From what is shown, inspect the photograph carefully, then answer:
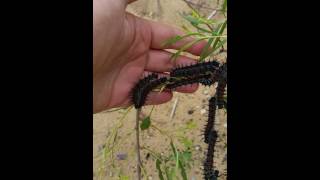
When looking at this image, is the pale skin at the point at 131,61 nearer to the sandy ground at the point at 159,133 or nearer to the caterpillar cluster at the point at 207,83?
the caterpillar cluster at the point at 207,83

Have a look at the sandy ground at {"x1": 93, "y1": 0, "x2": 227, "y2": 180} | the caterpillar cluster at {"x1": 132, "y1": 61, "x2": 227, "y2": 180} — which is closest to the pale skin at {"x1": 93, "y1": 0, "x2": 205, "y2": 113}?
the caterpillar cluster at {"x1": 132, "y1": 61, "x2": 227, "y2": 180}

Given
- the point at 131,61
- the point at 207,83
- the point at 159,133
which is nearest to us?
the point at 207,83

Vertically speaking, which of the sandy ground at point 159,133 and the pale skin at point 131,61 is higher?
the pale skin at point 131,61

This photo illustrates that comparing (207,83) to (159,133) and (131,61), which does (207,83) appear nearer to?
(131,61)

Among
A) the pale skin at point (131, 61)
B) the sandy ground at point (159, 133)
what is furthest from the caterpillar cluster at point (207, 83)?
the sandy ground at point (159, 133)

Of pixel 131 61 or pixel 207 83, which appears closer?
pixel 207 83

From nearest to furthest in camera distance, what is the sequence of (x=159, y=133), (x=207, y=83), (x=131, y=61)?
(x=207, y=83), (x=131, y=61), (x=159, y=133)

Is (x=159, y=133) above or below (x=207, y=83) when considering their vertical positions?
below

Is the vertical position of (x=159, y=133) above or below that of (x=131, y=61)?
below

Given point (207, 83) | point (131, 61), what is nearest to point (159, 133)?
point (131, 61)
